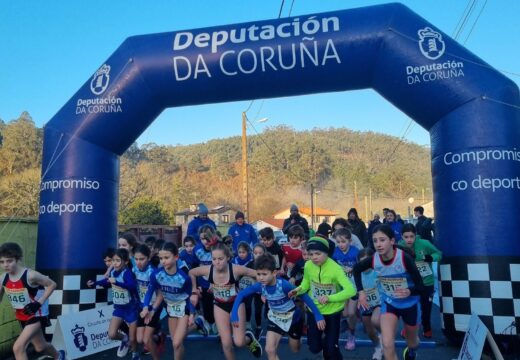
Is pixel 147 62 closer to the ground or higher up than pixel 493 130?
higher up

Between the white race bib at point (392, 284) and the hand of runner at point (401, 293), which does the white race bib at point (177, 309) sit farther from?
the hand of runner at point (401, 293)

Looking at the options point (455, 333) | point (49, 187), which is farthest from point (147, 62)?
point (455, 333)

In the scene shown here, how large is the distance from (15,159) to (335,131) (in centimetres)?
9858

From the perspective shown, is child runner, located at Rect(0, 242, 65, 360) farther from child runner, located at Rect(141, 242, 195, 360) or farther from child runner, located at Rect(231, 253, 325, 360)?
child runner, located at Rect(231, 253, 325, 360)

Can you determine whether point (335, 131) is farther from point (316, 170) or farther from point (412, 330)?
point (412, 330)

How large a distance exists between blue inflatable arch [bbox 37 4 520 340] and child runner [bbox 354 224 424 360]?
3.60 ft

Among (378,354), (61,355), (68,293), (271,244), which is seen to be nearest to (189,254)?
(271,244)

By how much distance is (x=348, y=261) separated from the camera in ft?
22.3

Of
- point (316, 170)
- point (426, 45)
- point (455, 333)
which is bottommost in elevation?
point (455, 333)

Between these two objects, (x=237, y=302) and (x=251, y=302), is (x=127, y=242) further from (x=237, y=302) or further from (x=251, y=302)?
(x=237, y=302)

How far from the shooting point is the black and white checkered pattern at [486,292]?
5.36 m

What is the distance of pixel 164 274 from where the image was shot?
5508 mm

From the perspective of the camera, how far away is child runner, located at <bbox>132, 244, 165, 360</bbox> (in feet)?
18.0

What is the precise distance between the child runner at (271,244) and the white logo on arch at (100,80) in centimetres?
333
